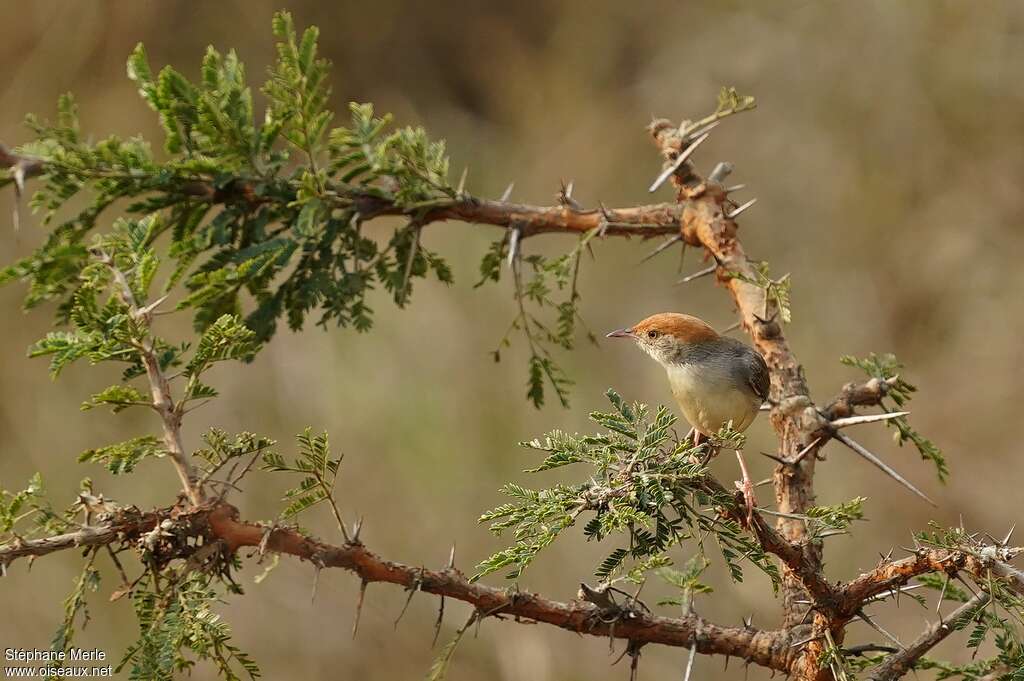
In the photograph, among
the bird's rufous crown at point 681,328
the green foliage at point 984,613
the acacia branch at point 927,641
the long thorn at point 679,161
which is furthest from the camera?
the bird's rufous crown at point 681,328

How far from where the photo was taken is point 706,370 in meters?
3.86

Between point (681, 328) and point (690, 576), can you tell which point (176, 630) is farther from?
point (681, 328)

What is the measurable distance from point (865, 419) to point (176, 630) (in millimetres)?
1920

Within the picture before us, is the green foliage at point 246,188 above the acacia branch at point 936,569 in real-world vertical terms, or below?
above

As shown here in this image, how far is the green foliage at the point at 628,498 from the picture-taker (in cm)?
230

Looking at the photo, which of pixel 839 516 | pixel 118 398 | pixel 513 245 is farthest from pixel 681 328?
pixel 118 398

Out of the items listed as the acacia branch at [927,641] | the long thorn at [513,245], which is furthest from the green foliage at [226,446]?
the acacia branch at [927,641]

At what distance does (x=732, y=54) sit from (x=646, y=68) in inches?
39.6

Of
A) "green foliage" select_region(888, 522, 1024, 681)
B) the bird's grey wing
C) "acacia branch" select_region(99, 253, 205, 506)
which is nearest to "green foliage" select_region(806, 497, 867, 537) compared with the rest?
"green foliage" select_region(888, 522, 1024, 681)

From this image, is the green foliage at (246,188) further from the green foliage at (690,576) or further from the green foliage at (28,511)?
the green foliage at (690,576)

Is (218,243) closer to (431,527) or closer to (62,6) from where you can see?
(431,527)

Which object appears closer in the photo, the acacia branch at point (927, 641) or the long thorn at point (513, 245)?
the acacia branch at point (927, 641)

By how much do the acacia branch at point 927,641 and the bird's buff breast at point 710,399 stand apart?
109cm

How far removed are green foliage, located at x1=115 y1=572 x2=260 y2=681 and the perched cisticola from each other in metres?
1.82
